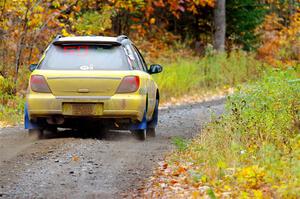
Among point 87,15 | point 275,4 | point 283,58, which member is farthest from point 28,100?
point 275,4

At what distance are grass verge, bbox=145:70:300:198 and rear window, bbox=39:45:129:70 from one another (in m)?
1.76

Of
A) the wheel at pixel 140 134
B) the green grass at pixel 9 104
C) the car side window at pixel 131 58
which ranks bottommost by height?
the green grass at pixel 9 104

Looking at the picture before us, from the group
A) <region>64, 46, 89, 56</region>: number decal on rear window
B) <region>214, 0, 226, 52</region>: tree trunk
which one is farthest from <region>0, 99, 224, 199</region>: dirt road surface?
<region>214, 0, 226, 52</region>: tree trunk

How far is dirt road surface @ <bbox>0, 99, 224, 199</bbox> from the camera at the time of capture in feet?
28.5

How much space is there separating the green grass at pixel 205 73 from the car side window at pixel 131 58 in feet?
33.8

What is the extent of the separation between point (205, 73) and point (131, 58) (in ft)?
45.9

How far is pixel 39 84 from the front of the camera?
12.4 meters

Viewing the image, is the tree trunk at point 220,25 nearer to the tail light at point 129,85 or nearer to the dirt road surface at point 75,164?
the dirt road surface at point 75,164

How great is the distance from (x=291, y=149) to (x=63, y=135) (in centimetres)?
516

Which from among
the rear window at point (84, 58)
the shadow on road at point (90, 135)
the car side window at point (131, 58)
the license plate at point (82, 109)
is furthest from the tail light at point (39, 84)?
the car side window at point (131, 58)

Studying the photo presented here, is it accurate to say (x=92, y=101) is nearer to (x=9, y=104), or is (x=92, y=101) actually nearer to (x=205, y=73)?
(x=9, y=104)

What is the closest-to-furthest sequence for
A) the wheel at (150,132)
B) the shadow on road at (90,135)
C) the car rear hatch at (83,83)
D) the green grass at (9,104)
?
the car rear hatch at (83,83)
the shadow on road at (90,135)
the wheel at (150,132)
the green grass at (9,104)

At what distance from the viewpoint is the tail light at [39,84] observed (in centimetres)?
1241

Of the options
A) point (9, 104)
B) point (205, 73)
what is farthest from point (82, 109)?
point (205, 73)
